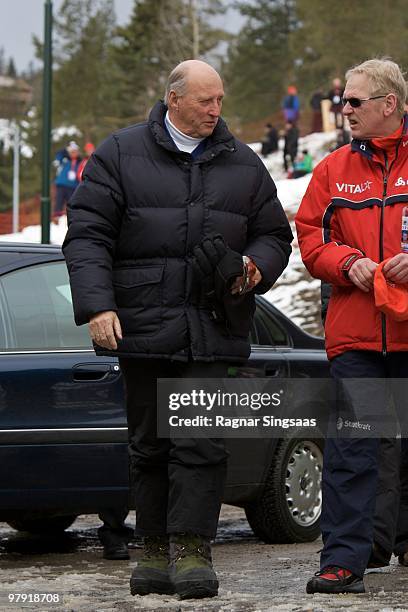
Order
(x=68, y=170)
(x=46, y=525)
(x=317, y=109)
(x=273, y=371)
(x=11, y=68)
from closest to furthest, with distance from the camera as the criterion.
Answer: (x=273, y=371), (x=46, y=525), (x=68, y=170), (x=317, y=109), (x=11, y=68)

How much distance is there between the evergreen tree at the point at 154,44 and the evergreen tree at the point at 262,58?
37.0 ft

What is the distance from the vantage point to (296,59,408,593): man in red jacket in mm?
5129

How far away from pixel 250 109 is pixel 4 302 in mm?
78382

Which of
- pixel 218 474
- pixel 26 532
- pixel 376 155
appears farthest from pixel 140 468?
pixel 26 532

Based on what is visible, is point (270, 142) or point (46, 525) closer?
point (46, 525)

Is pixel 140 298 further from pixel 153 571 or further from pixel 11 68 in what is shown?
pixel 11 68

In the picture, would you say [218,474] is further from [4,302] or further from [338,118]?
[338,118]

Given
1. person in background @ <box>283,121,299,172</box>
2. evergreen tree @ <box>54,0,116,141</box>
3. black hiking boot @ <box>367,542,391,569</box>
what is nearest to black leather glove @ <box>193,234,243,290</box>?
black hiking boot @ <box>367,542,391,569</box>

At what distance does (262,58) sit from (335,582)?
266 ft

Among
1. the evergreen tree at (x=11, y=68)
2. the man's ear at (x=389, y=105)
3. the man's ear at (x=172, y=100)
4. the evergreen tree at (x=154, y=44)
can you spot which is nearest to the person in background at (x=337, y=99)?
the evergreen tree at (x=154, y=44)

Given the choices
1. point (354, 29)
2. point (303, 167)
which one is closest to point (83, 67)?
point (354, 29)

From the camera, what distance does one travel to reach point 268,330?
776 centimetres

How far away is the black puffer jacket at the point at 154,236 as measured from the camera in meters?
5.09

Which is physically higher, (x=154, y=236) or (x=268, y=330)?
(x=154, y=236)
